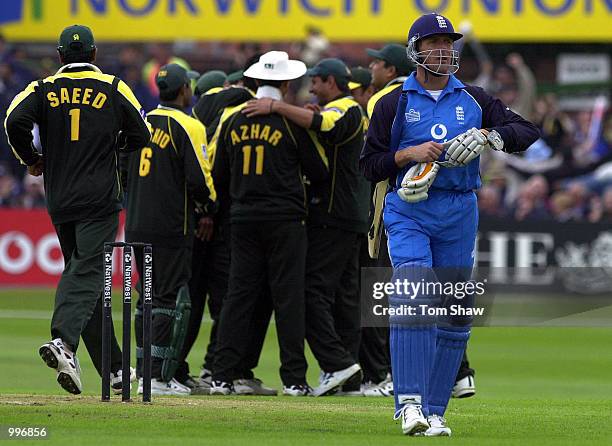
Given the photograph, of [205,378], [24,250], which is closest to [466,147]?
[205,378]

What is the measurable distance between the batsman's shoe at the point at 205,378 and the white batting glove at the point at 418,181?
13.8 feet

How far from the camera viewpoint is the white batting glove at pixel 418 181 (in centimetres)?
831

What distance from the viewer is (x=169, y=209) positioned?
11.5m

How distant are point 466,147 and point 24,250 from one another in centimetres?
1481

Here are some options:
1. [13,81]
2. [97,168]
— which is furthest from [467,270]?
[13,81]

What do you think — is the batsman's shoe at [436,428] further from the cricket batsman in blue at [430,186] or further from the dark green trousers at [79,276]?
the dark green trousers at [79,276]

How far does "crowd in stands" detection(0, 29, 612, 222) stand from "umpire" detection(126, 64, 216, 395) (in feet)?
37.5

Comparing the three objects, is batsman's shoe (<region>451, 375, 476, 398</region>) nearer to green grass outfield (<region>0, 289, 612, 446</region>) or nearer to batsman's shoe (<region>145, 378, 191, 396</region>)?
green grass outfield (<region>0, 289, 612, 446</region>)

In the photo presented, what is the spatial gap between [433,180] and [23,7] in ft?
64.6

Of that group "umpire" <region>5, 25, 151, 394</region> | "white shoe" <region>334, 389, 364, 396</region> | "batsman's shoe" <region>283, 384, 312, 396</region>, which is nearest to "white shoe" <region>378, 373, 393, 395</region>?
"white shoe" <region>334, 389, 364, 396</region>

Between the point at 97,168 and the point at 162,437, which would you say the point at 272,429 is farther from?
the point at 97,168

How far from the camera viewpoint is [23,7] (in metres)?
26.8

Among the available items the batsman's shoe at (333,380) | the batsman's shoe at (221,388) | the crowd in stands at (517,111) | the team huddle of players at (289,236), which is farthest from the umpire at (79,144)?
the crowd in stands at (517,111)

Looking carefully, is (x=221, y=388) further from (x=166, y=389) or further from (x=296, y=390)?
(x=296, y=390)
